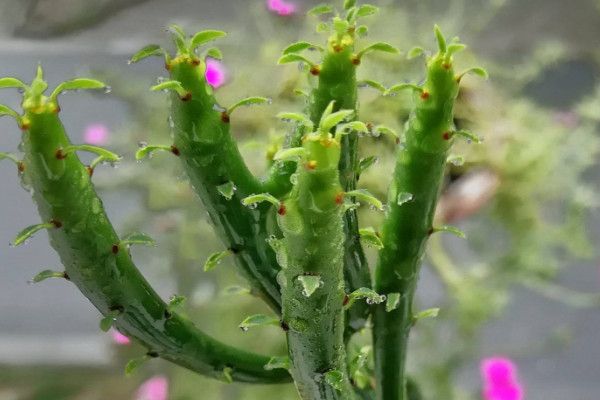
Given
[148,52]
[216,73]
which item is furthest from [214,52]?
[216,73]

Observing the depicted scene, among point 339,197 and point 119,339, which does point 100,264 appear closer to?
point 339,197

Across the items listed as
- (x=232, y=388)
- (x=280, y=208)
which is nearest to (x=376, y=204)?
(x=280, y=208)

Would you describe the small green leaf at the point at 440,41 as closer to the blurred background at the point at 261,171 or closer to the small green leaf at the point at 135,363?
the small green leaf at the point at 135,363

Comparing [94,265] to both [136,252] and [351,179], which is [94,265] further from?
[136,252]

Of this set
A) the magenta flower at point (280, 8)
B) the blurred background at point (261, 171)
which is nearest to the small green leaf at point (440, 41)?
the blurred background at point (261, 171)

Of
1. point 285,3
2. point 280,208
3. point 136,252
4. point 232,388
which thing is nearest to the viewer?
point 280,208

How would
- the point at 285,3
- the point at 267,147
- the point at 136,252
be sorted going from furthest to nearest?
the point at 285,3, the point at 136,252, the point at 267,147
